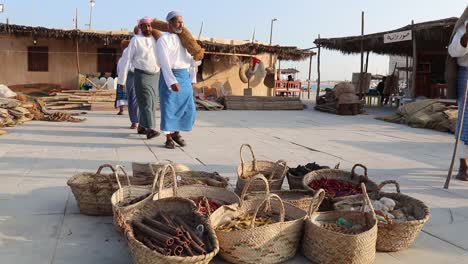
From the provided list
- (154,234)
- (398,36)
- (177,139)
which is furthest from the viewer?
(398,36)

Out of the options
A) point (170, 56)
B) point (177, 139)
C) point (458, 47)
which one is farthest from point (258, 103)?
point (458, 47)

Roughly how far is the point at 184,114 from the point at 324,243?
352 centimetres

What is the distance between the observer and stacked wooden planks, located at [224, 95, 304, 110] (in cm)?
1421

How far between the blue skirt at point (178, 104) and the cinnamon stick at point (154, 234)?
314cm

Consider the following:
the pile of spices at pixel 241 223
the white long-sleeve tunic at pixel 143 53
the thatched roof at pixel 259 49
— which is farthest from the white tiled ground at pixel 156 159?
the thatched roof at pixel 259 49

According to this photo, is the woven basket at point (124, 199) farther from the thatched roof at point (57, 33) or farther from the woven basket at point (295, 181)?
the thatched roof at point (57, 33)

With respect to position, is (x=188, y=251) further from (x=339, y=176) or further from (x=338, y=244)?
(x=339, y=176)

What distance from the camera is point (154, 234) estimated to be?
83.4 inches

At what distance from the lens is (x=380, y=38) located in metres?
14.2

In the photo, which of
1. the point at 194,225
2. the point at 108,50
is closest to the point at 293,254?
the point at 194,225

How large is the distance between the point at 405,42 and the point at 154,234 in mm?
14877

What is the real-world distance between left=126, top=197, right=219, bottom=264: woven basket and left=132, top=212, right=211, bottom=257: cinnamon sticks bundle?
44 mm

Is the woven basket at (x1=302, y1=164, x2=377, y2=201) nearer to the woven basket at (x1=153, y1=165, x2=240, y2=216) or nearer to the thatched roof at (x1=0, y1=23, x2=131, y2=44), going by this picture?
the woven basket at (x1=153, y1=165, x2=240, y2=216)

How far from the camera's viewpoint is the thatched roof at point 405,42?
12000 millimetres
